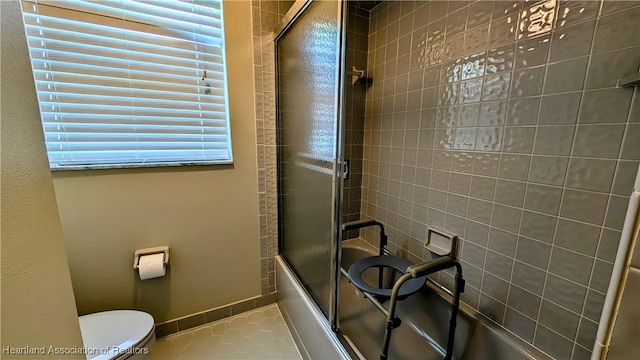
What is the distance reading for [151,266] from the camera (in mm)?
1369

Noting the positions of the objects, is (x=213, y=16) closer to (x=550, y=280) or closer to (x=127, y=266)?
(x=127, y=266)

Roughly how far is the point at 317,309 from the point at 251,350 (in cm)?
57

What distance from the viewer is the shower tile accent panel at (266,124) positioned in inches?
60.2

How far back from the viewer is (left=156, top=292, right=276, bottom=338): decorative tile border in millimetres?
1568

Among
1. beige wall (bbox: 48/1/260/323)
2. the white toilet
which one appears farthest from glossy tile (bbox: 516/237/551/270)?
the white toilet

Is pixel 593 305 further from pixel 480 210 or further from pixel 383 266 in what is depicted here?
pixel 383 266

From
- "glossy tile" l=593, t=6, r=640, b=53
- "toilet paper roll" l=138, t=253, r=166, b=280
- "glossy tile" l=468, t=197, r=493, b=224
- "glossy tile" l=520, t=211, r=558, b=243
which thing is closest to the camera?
"glossy tile" l=593, t=6, r=640, b=53

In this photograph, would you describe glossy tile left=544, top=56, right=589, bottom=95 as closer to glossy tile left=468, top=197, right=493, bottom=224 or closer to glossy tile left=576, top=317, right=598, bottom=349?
glossy tile left=468, top=197, right=493, bottom=224

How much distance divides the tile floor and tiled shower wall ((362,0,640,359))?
1047mm

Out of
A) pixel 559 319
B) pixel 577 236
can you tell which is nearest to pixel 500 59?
pixel 577 236

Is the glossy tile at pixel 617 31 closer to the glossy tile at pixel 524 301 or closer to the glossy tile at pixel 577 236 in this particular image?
the glossy tile at pixel 577 236

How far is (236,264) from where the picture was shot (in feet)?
5.60

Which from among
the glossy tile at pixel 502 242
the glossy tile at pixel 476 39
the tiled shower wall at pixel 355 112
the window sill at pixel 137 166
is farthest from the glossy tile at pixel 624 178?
the window sill at pixel 137 166

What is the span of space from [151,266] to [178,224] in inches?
10.3
